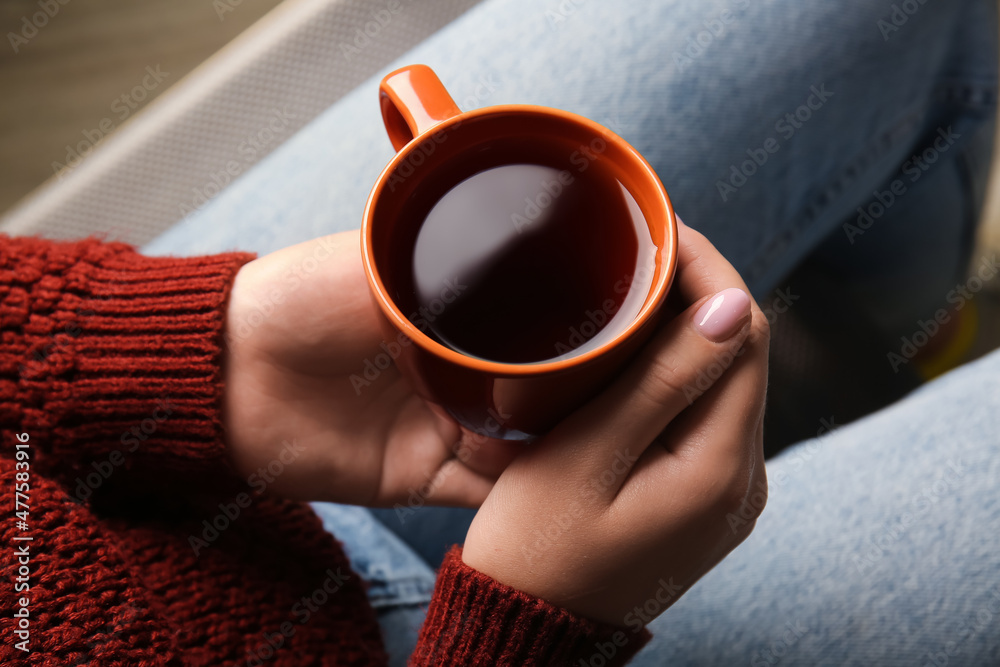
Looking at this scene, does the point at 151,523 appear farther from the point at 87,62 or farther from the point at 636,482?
the point at 87,62

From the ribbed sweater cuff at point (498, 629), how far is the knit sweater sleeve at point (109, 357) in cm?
28

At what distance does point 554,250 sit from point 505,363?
0.14 metres

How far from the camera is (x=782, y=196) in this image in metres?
0.92

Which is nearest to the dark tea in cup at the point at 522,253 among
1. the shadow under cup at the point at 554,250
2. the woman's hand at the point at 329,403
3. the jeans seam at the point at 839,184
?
the shadow under cup at the point at 554,250

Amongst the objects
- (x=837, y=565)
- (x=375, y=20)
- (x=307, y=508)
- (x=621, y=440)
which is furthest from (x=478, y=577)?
(x=375, y=20)

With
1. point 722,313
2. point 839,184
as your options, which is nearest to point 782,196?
point 839,184

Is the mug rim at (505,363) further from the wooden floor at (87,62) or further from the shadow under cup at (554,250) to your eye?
the wooden floor at (87,62)

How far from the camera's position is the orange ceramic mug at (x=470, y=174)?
0.45m

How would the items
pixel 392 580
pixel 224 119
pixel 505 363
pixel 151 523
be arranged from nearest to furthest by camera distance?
pixel 505 363, pixel 151 523, pixel 392 580, pixel 224 119

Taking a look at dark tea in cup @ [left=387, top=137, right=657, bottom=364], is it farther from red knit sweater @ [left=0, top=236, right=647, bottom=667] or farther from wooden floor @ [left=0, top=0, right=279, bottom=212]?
wooden floor @ [left=0, top=0, right=279, bottom=212]

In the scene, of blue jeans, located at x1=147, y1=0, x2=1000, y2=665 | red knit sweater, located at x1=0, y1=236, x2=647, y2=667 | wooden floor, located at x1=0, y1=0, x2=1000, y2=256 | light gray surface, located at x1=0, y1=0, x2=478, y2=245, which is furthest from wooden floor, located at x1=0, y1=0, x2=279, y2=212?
red knit sweater, located at x1=0, y1=236, x2=647, y2=667

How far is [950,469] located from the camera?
29.7 inches

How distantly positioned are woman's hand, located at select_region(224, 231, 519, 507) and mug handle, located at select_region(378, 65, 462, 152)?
20 centimetres

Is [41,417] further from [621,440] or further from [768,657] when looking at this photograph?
[768,657]
